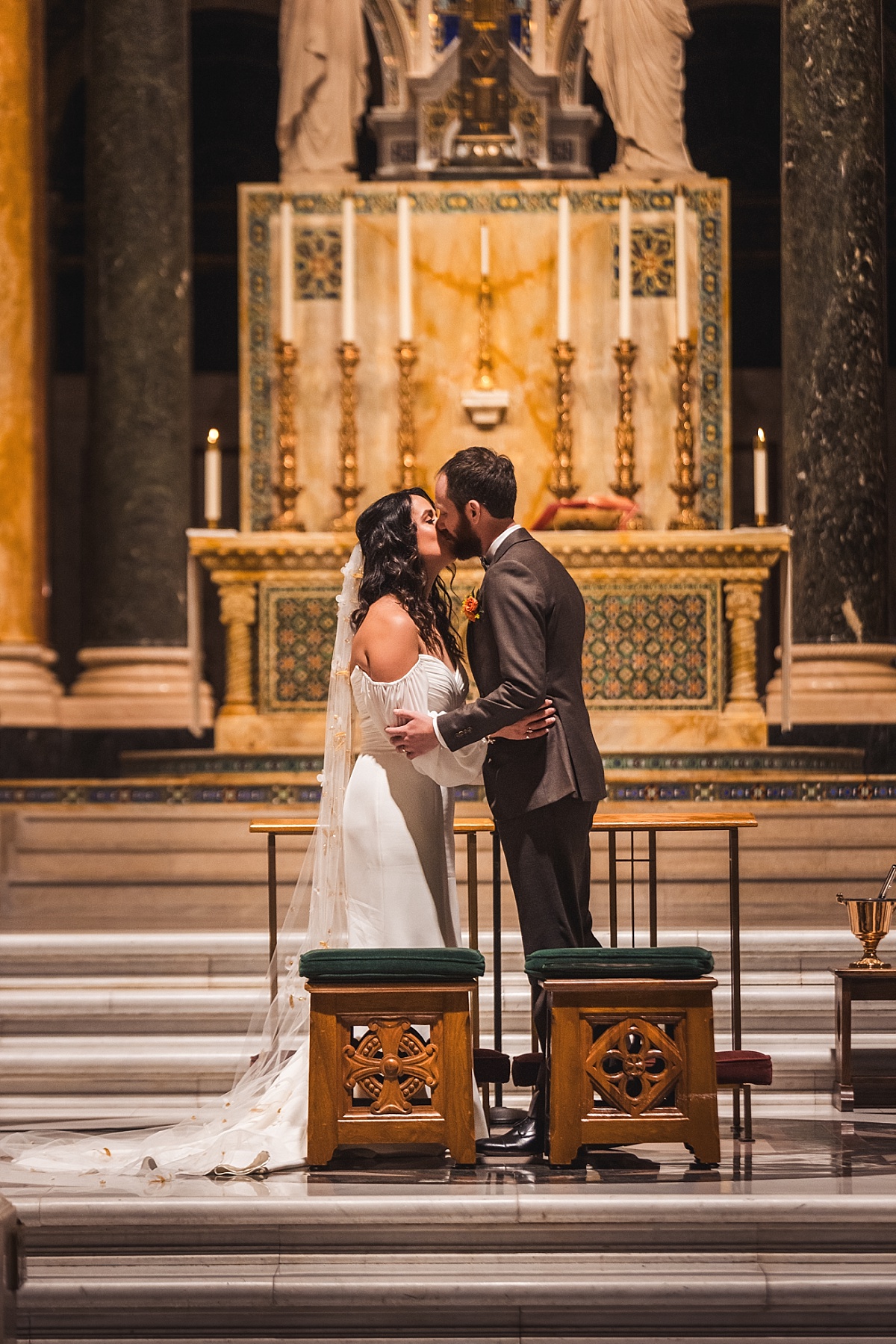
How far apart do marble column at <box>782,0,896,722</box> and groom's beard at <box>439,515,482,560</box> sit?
20.0ft

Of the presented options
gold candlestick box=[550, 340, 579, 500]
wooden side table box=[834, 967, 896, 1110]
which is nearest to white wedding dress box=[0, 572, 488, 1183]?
wooden side table box=[834, 967, 896, 1110]

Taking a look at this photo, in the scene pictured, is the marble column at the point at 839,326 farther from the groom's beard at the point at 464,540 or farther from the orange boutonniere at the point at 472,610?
the orange boutonniere at the point at 472,610

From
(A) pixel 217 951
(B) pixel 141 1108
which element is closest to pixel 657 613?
(A) pixel 217 951

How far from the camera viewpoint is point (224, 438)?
48.9ft

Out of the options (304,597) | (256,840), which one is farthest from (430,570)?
(304,597)

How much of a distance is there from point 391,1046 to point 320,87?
7.99 metres

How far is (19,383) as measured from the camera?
10289mm

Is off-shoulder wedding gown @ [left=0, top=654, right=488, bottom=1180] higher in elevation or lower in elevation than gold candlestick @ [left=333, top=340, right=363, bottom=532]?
lower

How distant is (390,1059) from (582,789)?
2.62 feet

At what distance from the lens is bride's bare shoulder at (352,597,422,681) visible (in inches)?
178

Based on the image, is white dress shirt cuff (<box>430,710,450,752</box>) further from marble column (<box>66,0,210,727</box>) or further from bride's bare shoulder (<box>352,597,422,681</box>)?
marble column (<box>66,0,210,727</box>)

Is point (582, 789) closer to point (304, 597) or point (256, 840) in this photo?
point (256, 840)

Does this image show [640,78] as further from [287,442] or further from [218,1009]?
[218,1009]

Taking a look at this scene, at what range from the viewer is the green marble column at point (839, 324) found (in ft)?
33.6
